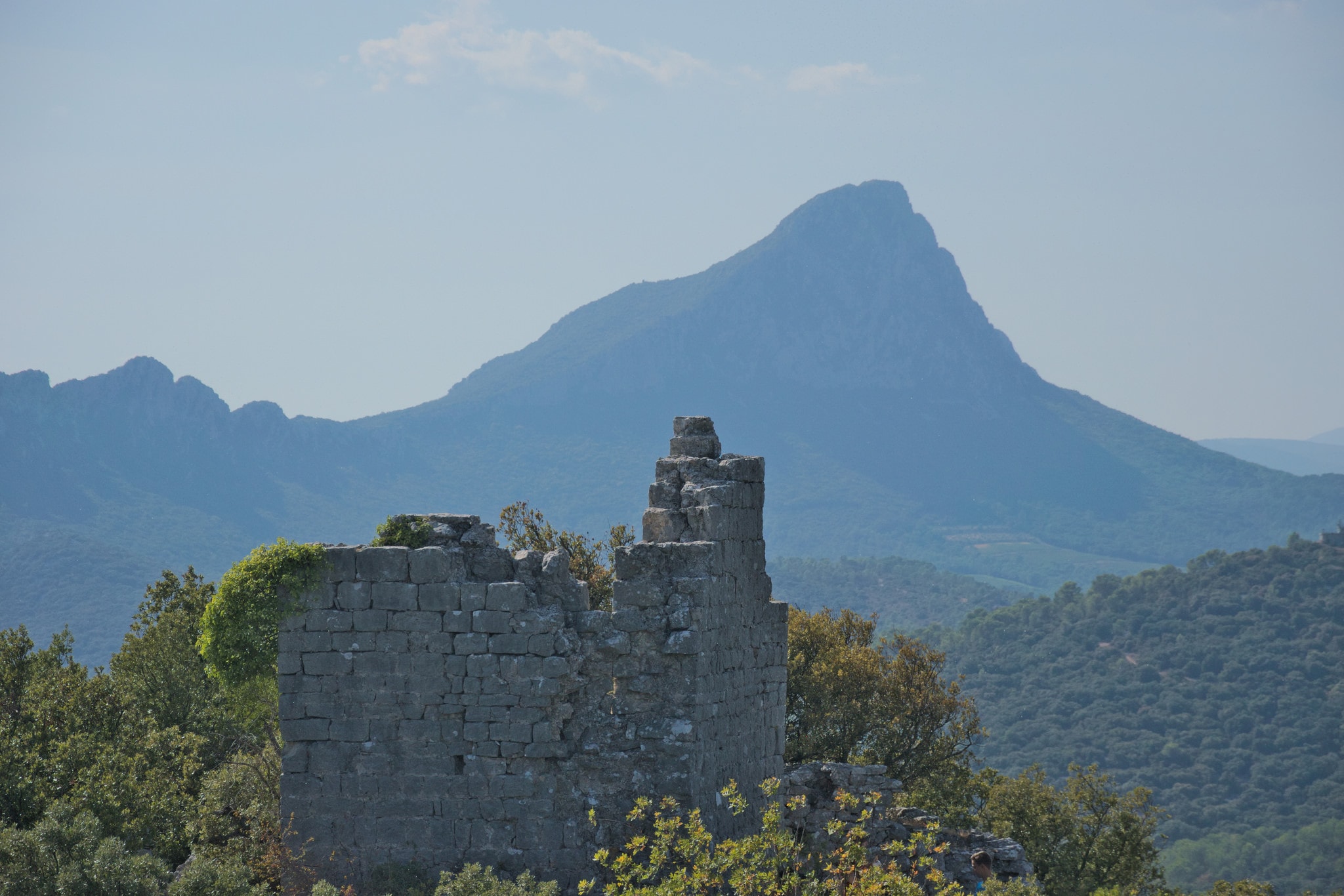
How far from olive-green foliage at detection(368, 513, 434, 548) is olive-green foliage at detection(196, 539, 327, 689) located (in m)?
0.62

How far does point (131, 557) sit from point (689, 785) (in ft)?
444

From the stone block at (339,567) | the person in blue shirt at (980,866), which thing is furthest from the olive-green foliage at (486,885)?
the person in blue shirt at (980,866)

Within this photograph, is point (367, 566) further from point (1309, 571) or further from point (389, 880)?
point (1309, 571)

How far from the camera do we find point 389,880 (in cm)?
1178

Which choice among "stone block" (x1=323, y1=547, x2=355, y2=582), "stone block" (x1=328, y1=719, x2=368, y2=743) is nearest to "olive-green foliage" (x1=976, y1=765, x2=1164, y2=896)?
"stone block" (x1=328, y1=719, x2=368, y2=743)

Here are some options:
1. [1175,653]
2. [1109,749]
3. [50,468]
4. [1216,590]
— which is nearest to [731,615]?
[1109,749]

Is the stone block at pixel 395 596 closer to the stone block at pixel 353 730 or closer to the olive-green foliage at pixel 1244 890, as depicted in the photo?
the stone block at pixel 353 730

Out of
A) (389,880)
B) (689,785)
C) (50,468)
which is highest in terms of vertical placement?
(50,468)

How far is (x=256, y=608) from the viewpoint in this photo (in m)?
12.1

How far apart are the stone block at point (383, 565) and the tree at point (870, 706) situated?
1585cm

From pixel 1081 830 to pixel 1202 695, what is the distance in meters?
76.0

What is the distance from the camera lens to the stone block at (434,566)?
473 inches

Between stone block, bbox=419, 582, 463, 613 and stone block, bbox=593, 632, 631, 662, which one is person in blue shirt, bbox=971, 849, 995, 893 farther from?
stone block, bbox=419, 582, 463, 613

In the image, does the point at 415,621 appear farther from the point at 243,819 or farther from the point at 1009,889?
the point at 1009,889
